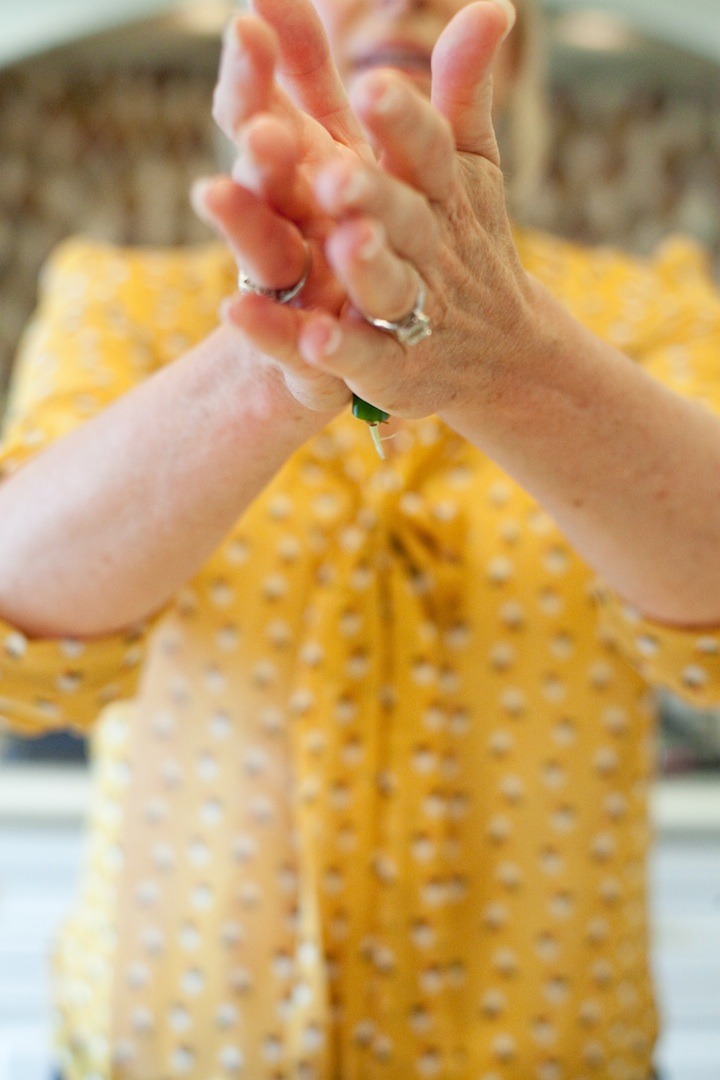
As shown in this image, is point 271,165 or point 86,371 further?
point 86,371

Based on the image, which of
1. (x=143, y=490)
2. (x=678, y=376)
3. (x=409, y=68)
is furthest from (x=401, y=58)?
(x=143, y=490)

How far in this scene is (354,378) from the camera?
0.30 meters

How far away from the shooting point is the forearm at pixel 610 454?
0.38 meters

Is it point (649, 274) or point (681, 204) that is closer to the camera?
point (649, 274)

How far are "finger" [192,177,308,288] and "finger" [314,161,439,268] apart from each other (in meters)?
0.02

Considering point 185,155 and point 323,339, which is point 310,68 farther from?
point 185,155

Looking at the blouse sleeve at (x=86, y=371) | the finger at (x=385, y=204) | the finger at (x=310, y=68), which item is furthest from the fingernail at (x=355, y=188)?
the blouse sleeve at (x=86, y=371)

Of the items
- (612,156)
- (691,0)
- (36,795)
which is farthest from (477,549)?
(612,156)

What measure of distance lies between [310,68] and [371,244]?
0.12 metres

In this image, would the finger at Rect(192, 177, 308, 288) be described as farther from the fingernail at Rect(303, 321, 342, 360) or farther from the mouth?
the mouth

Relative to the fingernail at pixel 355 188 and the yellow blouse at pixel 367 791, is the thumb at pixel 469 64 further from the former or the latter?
the yellow blouse at pixel 367 791

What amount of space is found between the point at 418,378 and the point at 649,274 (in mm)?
516

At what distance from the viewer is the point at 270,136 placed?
27 cm

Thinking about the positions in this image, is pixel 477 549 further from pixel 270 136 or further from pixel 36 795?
pixel 36 795
